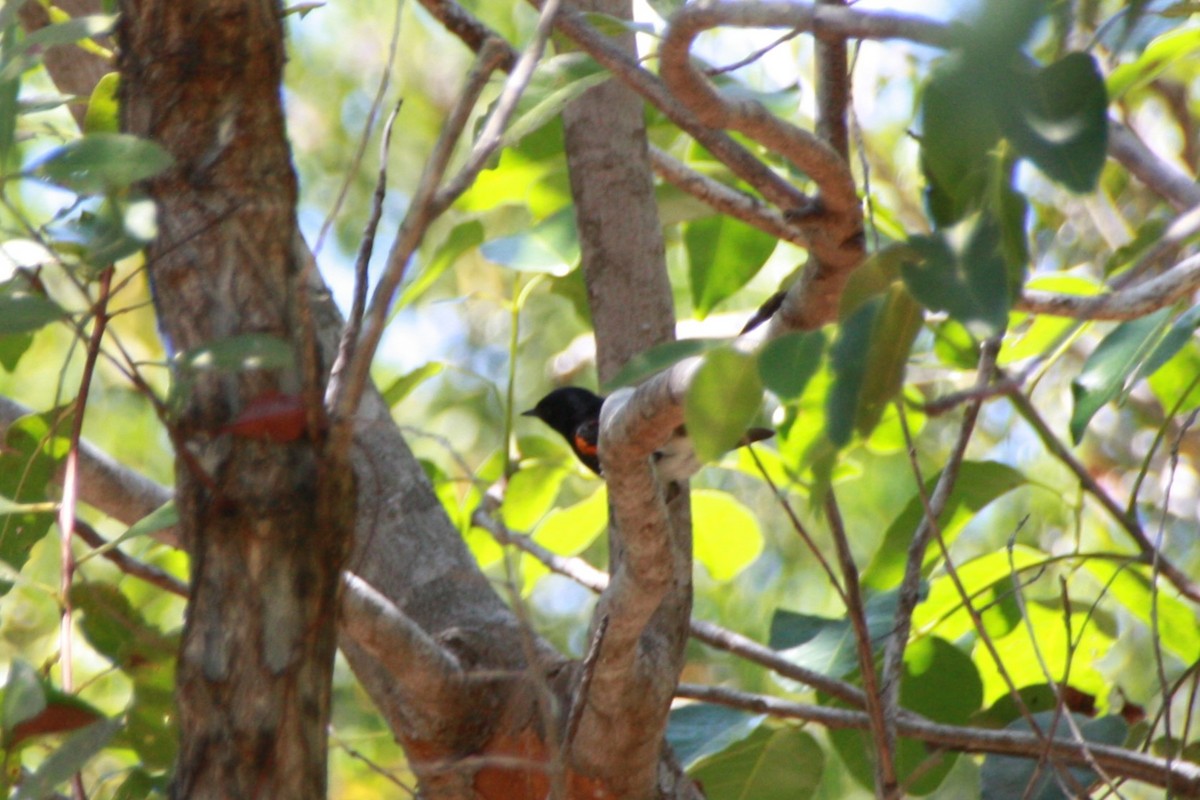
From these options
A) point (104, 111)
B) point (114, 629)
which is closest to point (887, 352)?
point (104, 111)

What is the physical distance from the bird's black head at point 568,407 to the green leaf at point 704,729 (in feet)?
7.59

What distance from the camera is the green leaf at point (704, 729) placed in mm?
2121

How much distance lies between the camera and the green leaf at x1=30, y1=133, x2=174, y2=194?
3.44 feet

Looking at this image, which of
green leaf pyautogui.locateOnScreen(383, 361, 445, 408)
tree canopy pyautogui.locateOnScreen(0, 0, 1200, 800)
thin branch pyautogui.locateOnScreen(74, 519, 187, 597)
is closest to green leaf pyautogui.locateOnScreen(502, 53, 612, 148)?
tree canopy pyautogui.locateOnScreen(0, 0, 1200, 800)

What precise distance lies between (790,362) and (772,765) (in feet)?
4.97

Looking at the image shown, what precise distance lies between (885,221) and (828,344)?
156cm

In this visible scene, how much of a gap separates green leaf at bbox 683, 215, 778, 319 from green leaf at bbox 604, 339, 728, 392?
62.3 inches

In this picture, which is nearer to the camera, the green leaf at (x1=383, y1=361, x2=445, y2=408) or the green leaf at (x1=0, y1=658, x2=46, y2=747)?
the green leaf at (x1=0, y1=658, x2=46, y2=747)

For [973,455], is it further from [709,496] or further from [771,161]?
[771,161]

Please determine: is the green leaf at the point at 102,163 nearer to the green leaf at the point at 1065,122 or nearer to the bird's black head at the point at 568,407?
the green leaf at the point at 1065,122

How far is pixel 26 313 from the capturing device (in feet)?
3.59

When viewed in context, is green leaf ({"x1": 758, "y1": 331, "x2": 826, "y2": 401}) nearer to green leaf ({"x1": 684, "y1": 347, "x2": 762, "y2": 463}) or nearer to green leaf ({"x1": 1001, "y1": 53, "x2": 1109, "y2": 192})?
green leaf ({"x1": 684, "y1": 347, "x2": 762, "y2": 463})

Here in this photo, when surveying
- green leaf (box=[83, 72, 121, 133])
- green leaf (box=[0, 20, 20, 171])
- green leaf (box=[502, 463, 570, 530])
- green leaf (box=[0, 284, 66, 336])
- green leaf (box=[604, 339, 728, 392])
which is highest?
green leaf (box=[502, 463, 570, 530])

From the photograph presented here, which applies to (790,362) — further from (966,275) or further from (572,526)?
(572,526)
